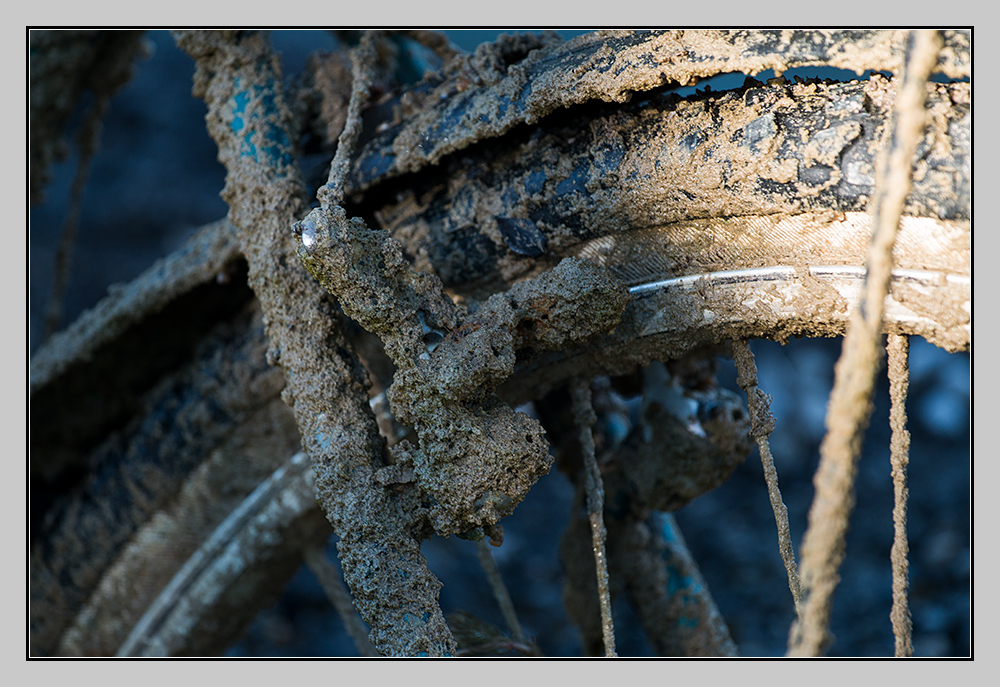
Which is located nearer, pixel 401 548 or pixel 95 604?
pixel 401 548

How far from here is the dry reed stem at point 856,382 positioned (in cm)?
47

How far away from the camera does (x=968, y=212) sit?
1.76ft

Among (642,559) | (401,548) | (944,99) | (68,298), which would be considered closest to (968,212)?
(944,99)

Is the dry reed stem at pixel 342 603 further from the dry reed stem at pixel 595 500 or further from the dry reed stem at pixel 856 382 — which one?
the dry reed stem at pixel 856 382

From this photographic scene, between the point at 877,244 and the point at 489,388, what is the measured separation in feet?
0.93

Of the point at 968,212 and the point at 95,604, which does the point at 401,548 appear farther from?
the point at 95,604

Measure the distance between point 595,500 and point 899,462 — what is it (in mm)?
242

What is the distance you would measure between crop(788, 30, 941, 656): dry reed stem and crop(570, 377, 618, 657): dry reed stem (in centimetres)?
20

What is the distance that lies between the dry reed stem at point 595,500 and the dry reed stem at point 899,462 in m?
0.22

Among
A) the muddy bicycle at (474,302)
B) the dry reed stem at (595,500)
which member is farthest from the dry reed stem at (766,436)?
the dry reed stem at (595,500)

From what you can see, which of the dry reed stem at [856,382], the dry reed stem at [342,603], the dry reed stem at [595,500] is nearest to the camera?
the dry reed stem at [856,382]

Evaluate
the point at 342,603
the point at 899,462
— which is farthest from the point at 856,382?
the point at 342,603

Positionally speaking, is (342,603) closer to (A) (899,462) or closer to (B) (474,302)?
(B) (474,302)
